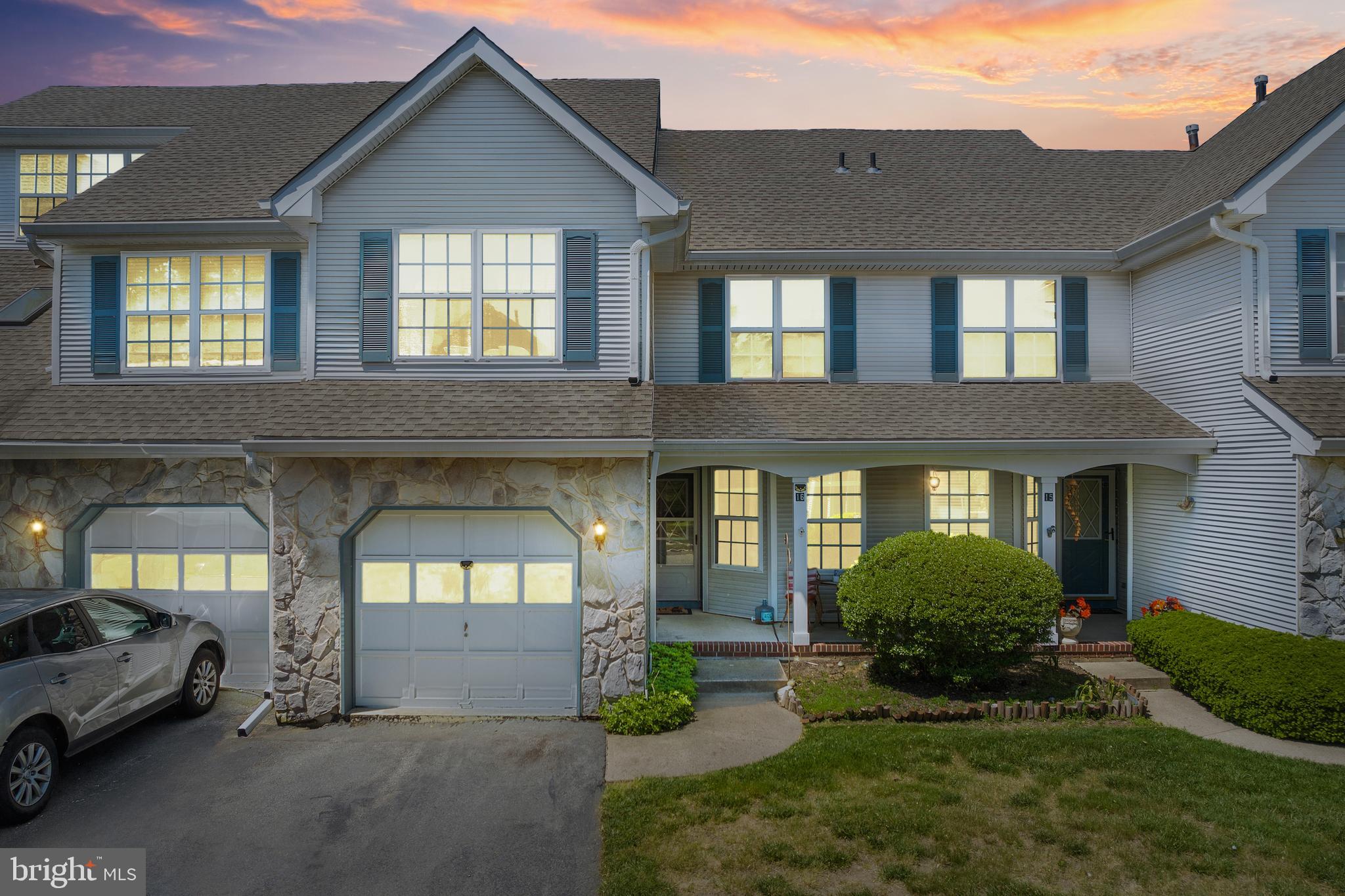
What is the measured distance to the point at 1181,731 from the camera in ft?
24.5

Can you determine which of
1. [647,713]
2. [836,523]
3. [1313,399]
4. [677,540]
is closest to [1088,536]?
[1313,399]

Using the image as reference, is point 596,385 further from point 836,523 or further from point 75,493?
point 75,493

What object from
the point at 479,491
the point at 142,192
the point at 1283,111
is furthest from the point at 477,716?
the point at 1283,111

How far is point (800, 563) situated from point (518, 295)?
5.29m

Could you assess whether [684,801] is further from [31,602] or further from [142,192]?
[142,192]

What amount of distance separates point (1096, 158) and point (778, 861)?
14.5 m

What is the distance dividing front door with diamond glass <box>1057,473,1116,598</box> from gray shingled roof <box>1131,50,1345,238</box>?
4.34 m

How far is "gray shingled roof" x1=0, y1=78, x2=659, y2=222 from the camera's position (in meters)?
9.91

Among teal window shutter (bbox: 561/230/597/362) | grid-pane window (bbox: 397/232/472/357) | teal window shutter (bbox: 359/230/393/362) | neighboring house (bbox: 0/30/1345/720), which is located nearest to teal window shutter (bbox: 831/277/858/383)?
neighboring house (bbox: 0/30/1345/720)

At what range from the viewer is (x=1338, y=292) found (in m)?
9.49

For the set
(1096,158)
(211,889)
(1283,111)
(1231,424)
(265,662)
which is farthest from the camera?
(1096,158)

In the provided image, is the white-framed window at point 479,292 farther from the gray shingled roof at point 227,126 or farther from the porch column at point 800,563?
the porch column at point 800,563

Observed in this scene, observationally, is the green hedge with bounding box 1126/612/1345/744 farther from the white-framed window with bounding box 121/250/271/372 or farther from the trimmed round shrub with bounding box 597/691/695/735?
the white-framed window with bounding box 121/250/271/372

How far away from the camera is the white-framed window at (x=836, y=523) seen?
11672 mm
